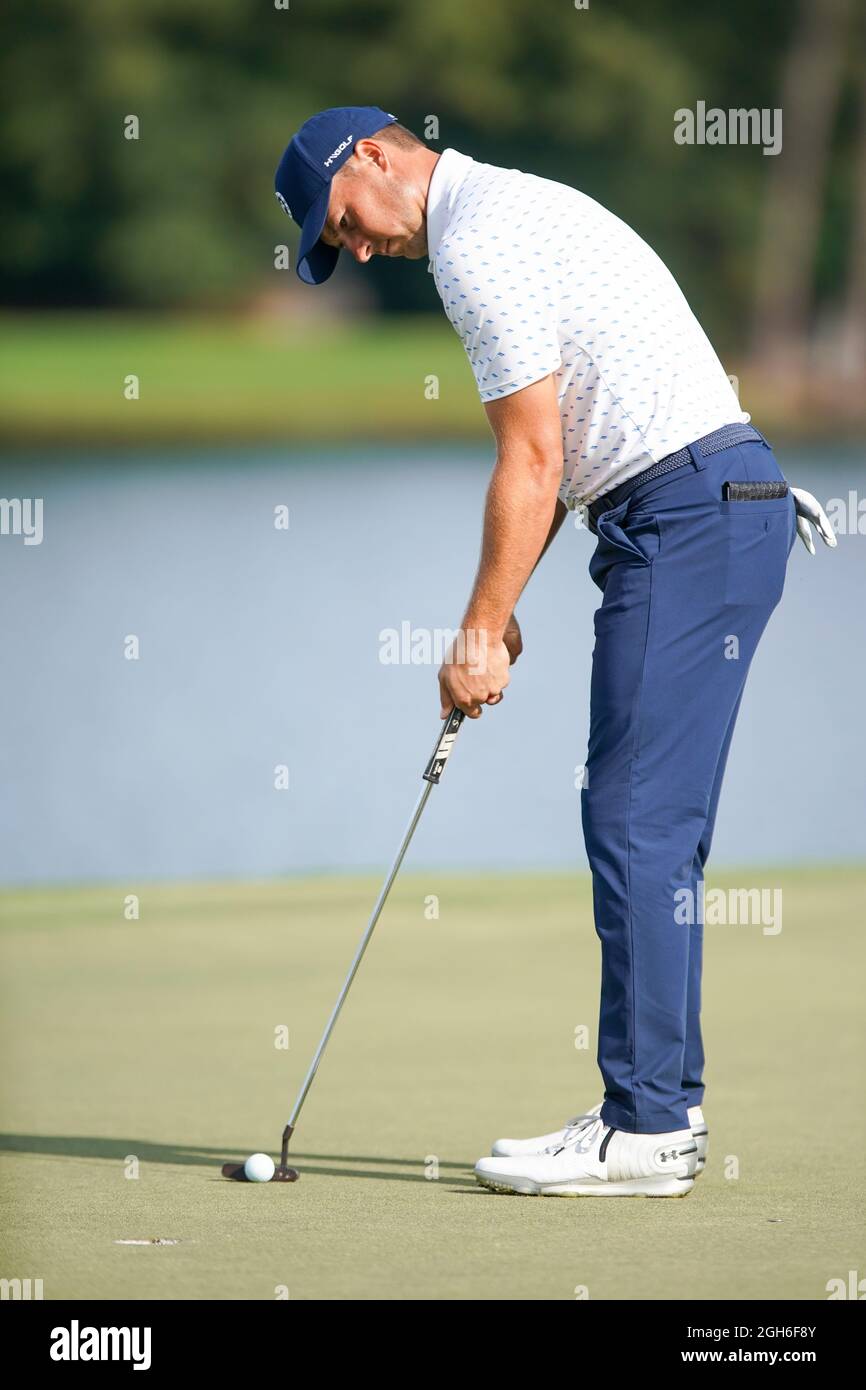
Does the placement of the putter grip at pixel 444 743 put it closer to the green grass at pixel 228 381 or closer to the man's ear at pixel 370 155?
the man's ear at pixel 370 155

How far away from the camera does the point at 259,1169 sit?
2682 millimetres

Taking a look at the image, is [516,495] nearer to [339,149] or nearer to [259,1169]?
[339,149]

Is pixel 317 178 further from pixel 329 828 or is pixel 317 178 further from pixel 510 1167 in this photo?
pixel 329 828

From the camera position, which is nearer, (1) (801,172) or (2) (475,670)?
(2) (475,670)

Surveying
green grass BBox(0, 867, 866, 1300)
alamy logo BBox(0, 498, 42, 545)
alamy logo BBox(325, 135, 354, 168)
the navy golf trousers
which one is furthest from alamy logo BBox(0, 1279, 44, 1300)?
alamy logo BBox(0, 498, 42, 545)

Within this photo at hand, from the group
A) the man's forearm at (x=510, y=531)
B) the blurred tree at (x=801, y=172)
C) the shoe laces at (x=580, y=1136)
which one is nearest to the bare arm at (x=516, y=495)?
the man's forearm at (x=510, y=531)

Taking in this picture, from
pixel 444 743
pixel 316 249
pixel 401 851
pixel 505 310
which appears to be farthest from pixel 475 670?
pixel 316 249

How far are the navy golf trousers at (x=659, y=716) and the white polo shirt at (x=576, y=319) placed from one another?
0.07 meters

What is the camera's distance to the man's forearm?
2.58m

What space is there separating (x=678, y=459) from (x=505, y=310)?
27 centimetres

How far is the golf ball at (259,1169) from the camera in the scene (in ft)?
8.80
